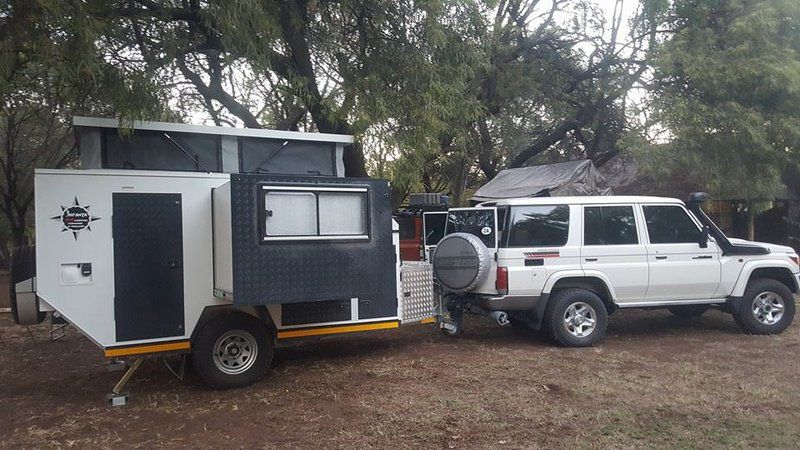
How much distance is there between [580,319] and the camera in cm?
850

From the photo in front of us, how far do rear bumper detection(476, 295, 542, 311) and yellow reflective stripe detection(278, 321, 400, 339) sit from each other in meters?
1.31

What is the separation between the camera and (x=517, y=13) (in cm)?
1541

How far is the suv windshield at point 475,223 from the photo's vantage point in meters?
8.60

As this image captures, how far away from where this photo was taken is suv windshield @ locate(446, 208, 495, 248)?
28.2 feet

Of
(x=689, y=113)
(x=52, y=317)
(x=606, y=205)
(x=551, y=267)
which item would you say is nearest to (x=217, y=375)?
(x=52, y=317)

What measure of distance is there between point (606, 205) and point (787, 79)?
5580 millimetres

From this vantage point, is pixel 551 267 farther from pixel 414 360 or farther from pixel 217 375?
pixel 217 375

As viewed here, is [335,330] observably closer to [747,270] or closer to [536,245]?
[536,245]

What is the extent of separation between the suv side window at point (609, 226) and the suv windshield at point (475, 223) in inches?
49.5

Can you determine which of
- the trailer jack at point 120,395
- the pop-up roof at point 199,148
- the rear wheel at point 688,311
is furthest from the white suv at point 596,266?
the trailer jack at point 120,395

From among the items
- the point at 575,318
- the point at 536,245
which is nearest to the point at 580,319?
the point at 575,318

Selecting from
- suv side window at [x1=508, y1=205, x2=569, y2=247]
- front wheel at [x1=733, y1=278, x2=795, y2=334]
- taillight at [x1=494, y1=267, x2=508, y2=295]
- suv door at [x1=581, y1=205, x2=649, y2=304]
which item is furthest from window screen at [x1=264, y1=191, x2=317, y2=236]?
front wheel at [x1=733, y1=278, x2=795, y2=334]

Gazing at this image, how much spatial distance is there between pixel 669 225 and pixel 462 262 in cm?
302

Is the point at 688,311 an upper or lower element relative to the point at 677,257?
lower
